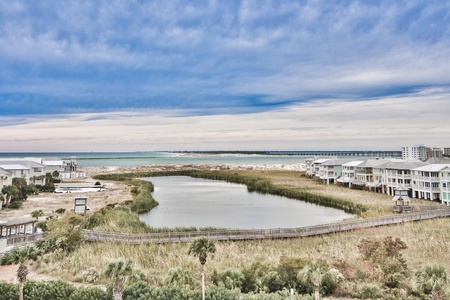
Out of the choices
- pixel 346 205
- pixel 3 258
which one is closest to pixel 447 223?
pixel 346 205

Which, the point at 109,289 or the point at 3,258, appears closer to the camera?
the point at 109,289

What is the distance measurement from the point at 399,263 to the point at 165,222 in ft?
89.6

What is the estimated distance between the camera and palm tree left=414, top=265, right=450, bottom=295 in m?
12.1

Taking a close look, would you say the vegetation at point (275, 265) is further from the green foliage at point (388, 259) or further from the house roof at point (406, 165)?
the house roof at point (406, 165)

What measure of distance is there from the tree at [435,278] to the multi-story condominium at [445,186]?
129 feet

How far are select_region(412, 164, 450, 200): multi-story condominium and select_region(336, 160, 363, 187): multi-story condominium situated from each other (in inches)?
665

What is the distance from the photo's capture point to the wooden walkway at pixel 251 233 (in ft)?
88.9

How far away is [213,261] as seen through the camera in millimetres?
21703

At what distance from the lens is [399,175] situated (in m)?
55.8

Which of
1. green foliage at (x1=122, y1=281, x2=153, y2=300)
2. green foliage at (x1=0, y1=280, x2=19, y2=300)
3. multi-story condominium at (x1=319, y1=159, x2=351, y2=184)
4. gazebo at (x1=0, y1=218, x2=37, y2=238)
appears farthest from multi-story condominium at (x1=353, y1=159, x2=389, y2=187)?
green foliage at (x1=0, y1=280, x2=19, y2=300)

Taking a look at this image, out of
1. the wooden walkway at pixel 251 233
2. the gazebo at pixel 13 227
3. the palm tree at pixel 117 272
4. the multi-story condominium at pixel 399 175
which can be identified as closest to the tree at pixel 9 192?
the gazebo at pixel 13 227

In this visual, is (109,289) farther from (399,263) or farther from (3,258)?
(399,263)

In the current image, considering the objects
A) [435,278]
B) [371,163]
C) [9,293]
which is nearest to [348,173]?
[371,163]

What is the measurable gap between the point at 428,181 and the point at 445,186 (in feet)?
9.59
